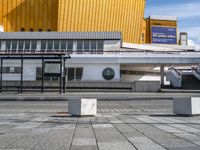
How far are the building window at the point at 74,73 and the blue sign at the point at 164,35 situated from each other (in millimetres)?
75089

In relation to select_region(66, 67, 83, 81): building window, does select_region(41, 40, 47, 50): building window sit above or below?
above

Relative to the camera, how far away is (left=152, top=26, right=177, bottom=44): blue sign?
128750 millimetres

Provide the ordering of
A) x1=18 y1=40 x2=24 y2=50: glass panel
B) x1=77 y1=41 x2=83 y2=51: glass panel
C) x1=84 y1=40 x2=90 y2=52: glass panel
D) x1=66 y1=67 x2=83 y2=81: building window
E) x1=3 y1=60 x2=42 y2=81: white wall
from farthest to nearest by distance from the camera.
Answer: x1=18 y1=40 x2=24 y2=50: glass panel < x1=77 y1=41 x2=83 y2=51: glass panel < x1=84 y1=40 x2=90 y2=52: glass panel < x1=66 y1=67 x2=83 y2=81: building window < x1=3 y1=60 x2=42 y2=81: white wall

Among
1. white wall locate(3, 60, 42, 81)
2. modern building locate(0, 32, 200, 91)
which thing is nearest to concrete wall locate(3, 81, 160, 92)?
modern building locate(0, 32, 200, 91)

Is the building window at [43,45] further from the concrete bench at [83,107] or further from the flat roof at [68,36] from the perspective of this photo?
the concrete bench at [83,107]

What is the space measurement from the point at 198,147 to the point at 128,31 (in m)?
85.0

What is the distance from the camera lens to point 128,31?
304 feet

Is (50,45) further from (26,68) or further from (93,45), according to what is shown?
(26,68)

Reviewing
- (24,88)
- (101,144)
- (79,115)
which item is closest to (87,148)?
(101,144)

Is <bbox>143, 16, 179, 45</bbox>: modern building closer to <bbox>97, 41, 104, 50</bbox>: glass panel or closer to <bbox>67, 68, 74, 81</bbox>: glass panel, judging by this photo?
<bbox>97, 41, 104, 50</bbox>: glass panel

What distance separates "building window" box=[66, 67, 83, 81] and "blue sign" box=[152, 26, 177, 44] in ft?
246

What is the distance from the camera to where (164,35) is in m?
131

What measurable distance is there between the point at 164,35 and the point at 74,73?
80846 millimetres

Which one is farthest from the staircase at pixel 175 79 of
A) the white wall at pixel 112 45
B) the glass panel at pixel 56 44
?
the glass panel at pixel 56 44
